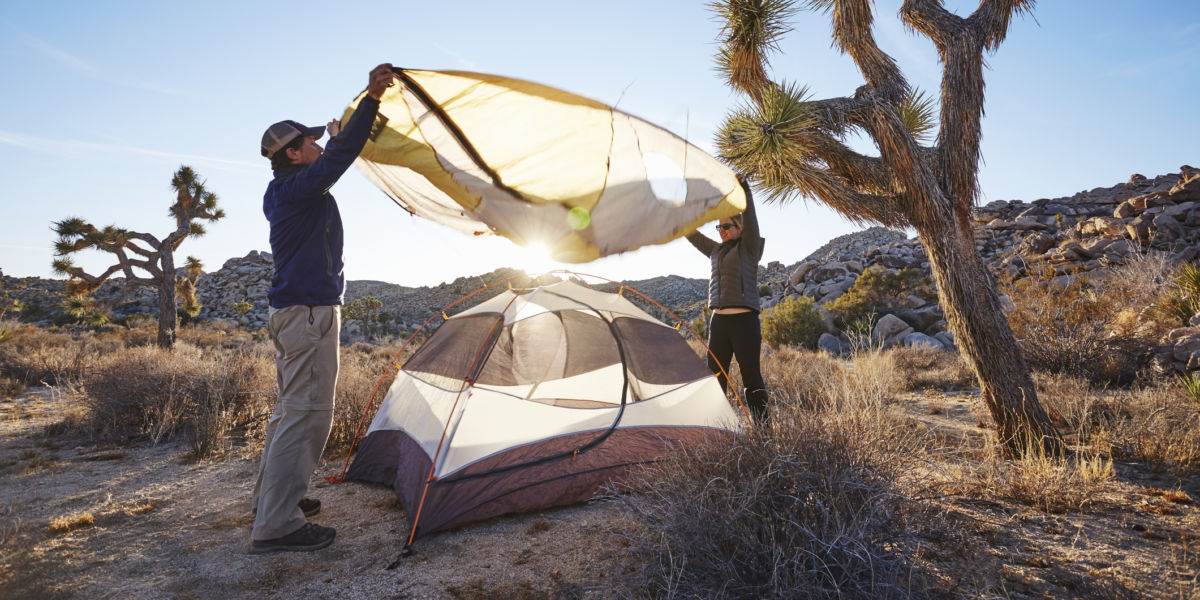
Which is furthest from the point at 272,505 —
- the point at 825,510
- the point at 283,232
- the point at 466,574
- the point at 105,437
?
the point at 105,437

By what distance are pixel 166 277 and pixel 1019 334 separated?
1916 cm

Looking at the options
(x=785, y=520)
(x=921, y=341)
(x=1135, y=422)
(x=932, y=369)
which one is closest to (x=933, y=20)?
(x=1135, y=422)

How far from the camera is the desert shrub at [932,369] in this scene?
317 inches

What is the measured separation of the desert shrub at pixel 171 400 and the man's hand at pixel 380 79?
4.47 meters

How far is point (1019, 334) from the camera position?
812 cm

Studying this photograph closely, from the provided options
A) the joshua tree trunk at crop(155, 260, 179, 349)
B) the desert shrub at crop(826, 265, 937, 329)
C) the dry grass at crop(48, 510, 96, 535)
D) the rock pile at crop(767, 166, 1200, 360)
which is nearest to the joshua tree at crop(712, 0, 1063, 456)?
the rock pile at crop(767, 166, 1200, 360)

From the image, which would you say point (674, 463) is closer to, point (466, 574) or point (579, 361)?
point (466, 574)

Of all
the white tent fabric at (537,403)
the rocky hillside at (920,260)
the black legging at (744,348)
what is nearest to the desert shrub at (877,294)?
the rocky hillside at (920,260)

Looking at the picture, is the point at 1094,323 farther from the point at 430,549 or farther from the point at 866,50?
the point at 430,549

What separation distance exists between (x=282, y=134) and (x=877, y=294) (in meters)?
16.8

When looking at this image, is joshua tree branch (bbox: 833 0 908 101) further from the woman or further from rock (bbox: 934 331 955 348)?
rock (bbox: 934 331 955 348)

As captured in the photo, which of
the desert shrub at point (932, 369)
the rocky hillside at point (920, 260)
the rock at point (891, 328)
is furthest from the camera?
Result: the rocky hillside at point (920, 260)

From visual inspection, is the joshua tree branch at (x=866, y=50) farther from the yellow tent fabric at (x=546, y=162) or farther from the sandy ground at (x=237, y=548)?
the sandy ground at (x=237, y=548)

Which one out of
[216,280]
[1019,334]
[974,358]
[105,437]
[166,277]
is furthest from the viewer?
[216,280]
